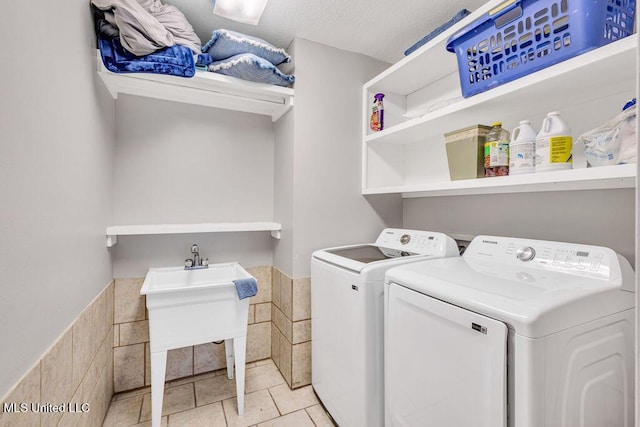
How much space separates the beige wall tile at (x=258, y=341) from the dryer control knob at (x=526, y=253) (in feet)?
5.66

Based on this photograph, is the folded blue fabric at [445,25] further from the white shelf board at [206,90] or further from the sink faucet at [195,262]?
the sink faucet at [195,262]

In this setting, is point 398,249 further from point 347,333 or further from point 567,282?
point 567,282

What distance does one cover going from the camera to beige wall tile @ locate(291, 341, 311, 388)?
1886 millimetres

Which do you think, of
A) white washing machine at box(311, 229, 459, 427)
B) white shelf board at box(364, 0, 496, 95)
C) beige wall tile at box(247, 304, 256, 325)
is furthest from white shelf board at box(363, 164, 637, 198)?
beige wall tile at box(247, 304, 256, 325)

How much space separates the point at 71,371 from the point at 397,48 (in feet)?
8.04

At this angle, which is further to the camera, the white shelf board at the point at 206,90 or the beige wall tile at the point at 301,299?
the beige wall tile at the point at 301,299

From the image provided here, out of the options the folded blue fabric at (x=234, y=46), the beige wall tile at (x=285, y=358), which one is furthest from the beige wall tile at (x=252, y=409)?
the folded blue fabric at (x=234, y=46)

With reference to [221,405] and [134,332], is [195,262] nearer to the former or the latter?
[134,332]

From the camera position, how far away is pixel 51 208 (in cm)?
95

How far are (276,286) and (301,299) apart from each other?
1.01 feet

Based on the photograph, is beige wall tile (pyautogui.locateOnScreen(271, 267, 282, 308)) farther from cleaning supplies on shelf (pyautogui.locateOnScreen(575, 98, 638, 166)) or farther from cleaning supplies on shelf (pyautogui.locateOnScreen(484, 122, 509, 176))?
cleaning supplies on shelf (pyautogui.locateOnScreen(575, 98, 638, 166))

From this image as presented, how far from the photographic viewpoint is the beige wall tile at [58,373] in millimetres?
872

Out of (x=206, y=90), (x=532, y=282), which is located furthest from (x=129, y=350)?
(x=532, y=282)

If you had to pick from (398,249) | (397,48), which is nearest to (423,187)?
(398,249)
